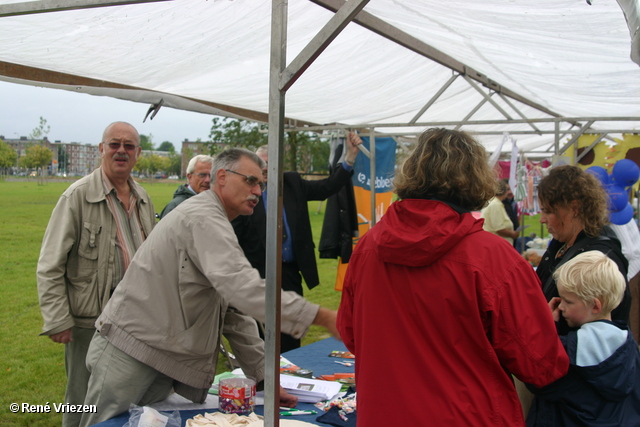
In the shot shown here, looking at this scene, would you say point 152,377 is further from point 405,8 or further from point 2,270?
point 2,270

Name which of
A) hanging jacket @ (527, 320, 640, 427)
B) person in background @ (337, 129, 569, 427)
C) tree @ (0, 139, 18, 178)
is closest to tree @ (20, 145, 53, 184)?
tree @ (0, 139, 18, 178)

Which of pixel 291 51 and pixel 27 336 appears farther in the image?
pixel 27 336

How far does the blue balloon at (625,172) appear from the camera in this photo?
4353 mm

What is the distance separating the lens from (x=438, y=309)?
132 cm

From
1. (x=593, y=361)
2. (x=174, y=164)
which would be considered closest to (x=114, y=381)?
(x=593, y=361)

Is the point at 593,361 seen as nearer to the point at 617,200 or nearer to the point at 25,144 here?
the point at 617,200

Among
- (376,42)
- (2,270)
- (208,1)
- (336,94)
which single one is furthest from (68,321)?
(2,270)

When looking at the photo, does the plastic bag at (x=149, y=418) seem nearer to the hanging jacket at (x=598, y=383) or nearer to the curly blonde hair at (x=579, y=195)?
the hanging jacket at (x=598, y=383)

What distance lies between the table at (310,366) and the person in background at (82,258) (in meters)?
0.73

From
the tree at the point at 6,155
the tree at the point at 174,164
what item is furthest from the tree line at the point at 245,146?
the tree at the point at 174,164

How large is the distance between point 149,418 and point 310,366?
3.76ft

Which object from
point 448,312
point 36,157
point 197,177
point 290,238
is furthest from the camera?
point 36,157

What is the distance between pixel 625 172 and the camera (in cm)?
439

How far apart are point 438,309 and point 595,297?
0.80 metres
